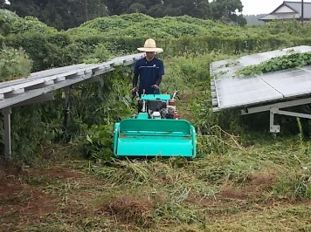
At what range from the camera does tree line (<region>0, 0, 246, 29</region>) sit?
159 ft

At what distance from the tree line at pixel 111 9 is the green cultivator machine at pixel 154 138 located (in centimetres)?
4218

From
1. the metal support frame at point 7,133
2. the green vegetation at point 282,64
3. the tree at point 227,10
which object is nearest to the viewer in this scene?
the metal support frame at point 7,133

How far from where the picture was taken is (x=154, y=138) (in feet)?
24.9

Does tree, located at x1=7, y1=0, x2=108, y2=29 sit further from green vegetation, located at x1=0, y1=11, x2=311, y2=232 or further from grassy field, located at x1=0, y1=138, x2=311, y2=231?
grassy field, located at x1=0, y1=138, x2=311, y2=231

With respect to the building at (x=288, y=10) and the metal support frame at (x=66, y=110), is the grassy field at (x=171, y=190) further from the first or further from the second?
the building at (x=288, y=10)

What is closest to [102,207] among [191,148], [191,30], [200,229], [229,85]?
[200,229]

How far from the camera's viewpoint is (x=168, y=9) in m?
Answer: 56.4

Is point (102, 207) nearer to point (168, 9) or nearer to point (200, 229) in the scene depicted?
point (200, 229)

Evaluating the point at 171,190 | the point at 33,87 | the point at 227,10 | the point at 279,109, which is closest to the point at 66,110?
the point at 33,87

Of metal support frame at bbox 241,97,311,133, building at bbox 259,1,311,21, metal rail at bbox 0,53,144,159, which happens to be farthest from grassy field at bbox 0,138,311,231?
building at bbox 259,1,311,21

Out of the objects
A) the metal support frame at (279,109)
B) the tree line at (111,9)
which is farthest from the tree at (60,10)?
the metal support frame at (279,109)

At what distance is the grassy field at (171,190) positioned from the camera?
5.29m

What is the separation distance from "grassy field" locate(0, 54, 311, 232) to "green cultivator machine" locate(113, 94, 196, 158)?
6.5 inches

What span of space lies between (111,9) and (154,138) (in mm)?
52010
